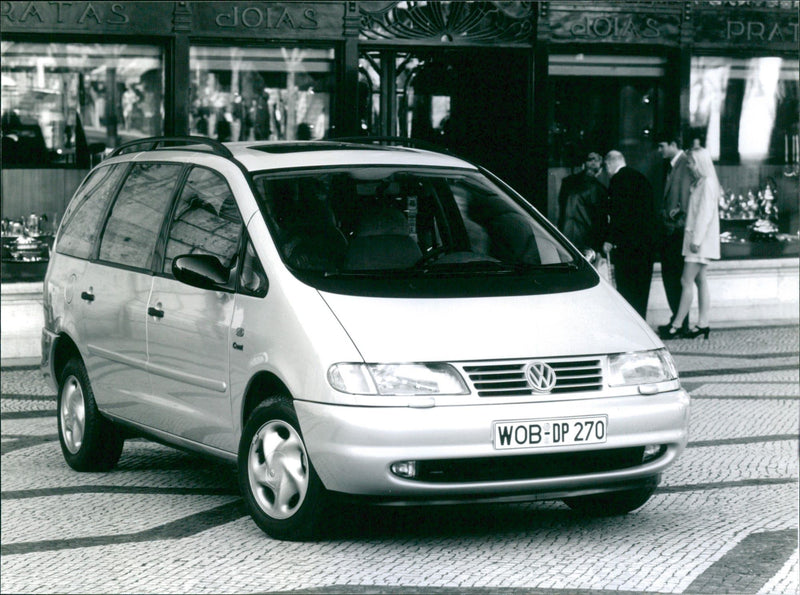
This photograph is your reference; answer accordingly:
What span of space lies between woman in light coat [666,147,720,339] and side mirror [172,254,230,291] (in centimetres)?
855

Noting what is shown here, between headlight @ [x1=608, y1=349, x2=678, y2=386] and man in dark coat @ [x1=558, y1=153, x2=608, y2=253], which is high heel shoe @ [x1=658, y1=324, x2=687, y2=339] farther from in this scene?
headlight @ [x1=608, y1=349, x2=678, y2=386]

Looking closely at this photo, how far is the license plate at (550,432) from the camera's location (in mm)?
6219

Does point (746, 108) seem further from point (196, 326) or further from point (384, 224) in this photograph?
point (196, 326)

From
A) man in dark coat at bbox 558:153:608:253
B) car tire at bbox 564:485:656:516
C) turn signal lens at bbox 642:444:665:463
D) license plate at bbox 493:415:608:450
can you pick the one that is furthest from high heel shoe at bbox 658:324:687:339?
license plate at bbox 493:415:608:450

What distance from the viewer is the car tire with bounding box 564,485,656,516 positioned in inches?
276

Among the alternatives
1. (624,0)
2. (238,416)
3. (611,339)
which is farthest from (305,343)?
(624,0)

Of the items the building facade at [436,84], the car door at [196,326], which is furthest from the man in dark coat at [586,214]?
the car door at [196,326]

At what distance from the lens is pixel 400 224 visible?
292 inches

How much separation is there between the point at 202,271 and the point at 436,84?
886 cm

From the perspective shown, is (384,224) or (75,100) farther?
(75,100)

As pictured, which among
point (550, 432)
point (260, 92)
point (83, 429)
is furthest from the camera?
point (260, 92)

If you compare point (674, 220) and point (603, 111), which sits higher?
point (603, 111)

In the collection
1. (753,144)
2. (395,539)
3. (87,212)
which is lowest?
(395,539)

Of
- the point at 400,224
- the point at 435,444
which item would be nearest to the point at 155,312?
the point at 400,224
